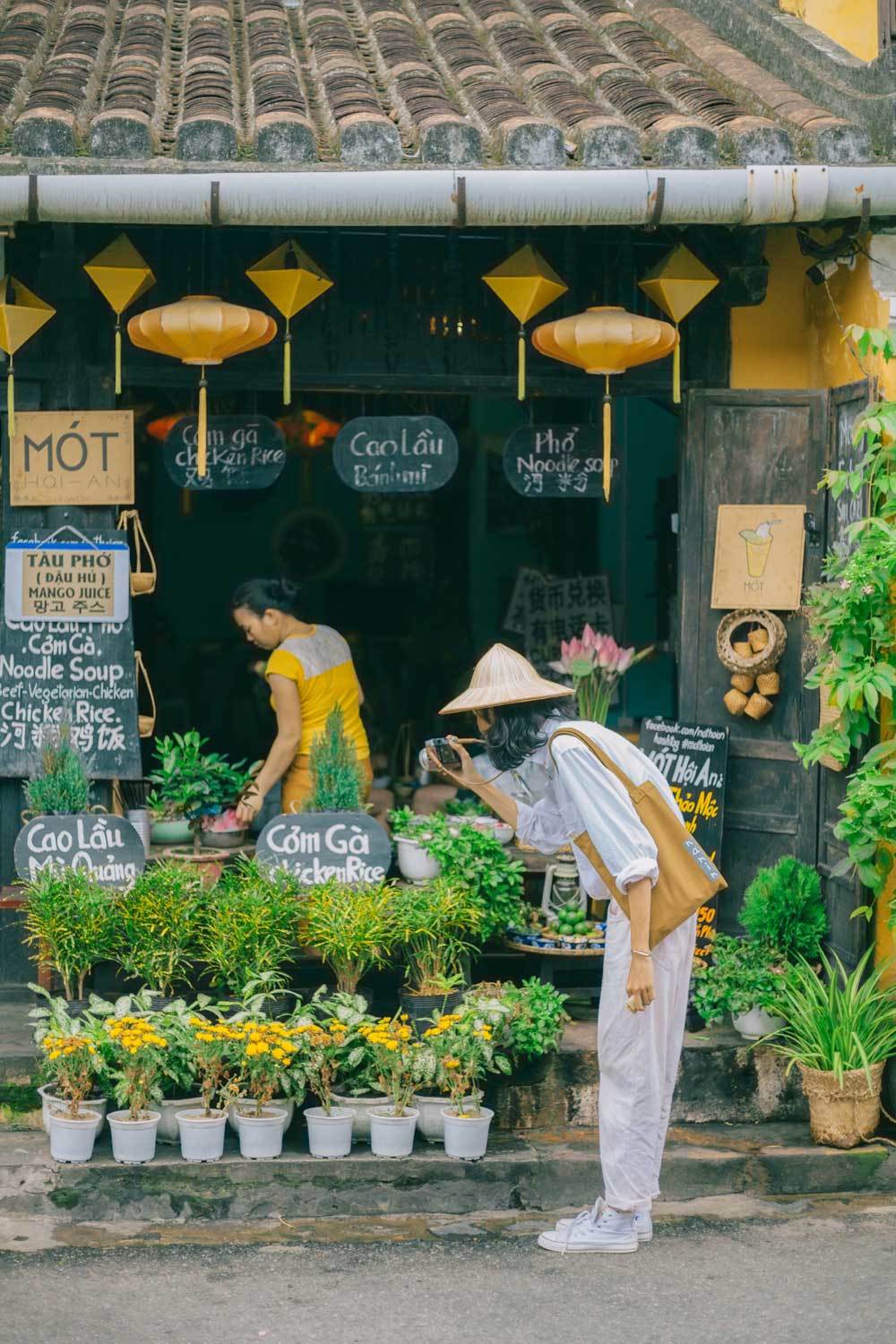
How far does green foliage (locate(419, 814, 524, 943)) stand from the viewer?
7223mm

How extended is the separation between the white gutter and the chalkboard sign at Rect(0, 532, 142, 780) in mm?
1663

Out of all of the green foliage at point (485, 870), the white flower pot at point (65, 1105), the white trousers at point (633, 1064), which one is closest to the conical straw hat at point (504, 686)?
the white trousers at point (633, 1064)

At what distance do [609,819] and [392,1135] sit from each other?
167cm

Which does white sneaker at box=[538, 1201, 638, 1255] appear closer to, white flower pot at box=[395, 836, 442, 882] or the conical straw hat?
the conical straw hat

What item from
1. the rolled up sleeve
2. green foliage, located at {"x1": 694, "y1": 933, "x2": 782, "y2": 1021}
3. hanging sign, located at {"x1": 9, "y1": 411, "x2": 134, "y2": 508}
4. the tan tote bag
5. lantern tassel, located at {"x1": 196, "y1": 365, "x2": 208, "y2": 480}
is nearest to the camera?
the rolled up sleeve

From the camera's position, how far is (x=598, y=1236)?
586cm

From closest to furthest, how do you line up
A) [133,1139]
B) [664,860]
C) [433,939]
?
[664,860] < [133,1139] < [433,939]

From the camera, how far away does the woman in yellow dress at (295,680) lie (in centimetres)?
809

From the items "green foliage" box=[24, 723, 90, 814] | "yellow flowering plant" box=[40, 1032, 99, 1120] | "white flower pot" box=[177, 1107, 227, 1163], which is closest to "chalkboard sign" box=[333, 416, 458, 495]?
"green foliage" box=[24, 723, 90, 814]

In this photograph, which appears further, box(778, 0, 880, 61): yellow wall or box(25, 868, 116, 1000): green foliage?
box(778, 0, 880, 61): yellow wall

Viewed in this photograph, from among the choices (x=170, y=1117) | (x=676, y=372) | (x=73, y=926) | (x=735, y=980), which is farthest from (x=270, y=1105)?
(x=676, y=372)

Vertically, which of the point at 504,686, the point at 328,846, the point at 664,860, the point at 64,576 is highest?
the point at 64,576

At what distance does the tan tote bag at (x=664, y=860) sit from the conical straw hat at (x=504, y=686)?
0.65ft

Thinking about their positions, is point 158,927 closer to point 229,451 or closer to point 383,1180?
point 383,1180
